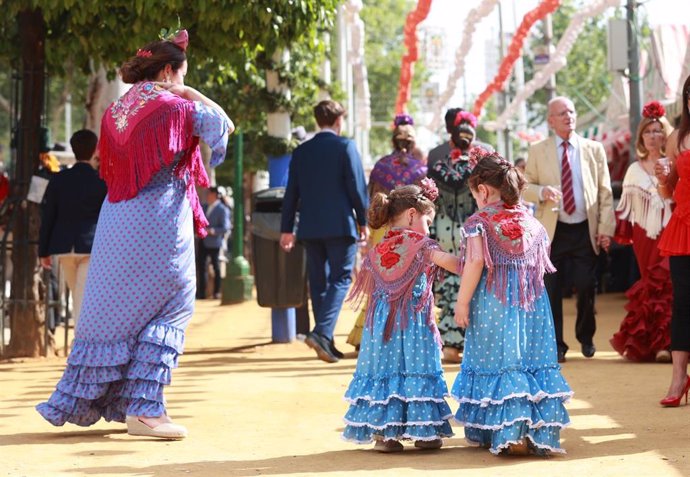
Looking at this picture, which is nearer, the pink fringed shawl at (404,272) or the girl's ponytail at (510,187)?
the girl's ponytail at (510,187)

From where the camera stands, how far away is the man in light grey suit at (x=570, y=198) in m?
11.4

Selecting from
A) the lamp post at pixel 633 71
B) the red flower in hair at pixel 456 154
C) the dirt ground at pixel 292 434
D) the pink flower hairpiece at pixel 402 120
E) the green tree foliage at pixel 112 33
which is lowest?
the dirt ground at pixel 292 434

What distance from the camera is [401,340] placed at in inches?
285

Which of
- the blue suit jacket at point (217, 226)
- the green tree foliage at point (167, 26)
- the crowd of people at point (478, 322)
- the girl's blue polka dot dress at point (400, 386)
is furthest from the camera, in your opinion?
the blue suit jacket at point (217, 226)

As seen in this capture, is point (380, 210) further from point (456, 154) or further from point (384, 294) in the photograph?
point (456, 154)

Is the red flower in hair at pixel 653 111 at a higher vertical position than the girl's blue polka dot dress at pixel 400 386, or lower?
higher

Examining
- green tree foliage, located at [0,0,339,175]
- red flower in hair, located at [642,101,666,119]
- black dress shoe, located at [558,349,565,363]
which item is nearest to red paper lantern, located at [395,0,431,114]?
green tree foliage, located at [0,0,339,175]

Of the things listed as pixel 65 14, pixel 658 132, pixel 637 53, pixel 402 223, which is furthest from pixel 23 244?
pixel 637 53

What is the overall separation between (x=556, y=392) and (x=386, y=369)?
32.9 inches

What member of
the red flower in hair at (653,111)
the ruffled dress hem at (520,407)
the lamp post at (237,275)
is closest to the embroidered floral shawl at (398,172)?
the red flower in hair at (653,111)

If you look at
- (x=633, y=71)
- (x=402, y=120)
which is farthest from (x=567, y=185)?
(x=633, y=71)

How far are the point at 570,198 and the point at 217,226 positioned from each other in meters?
14.8

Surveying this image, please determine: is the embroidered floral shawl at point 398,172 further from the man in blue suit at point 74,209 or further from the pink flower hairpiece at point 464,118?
the man in blue suit at point 74,209

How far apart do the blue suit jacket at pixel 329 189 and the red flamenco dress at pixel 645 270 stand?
208 cm
